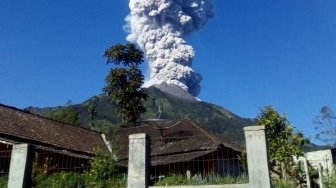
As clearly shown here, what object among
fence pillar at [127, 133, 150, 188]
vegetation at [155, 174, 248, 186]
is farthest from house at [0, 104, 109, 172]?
fence pillar at [127, 133, 150, 188]

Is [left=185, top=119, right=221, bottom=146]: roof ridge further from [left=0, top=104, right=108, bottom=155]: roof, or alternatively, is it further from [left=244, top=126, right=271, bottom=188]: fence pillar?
[left=244, top=126, right=271, bottom=188]: fence pillar

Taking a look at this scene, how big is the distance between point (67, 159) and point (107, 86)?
1654 centimetres

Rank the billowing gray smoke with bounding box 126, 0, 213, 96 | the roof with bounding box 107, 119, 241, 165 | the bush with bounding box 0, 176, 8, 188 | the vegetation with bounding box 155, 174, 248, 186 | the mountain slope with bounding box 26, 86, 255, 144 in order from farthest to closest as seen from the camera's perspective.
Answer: the billowing gray smoke with bounding box 126, 0, 213, 96 < the mountain slope with bounding box 26, 86, 255, 144 < the roof with bounding box 107, 119, 241, 165 < the bush with bounding box 0, 176, 8, 188 < the vegetation with bounding box 155, 174, 248, 186

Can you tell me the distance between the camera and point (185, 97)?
157000mm

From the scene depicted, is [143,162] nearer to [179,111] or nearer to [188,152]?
[188,152]

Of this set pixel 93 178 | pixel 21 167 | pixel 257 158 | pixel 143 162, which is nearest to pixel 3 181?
pixel 21 167

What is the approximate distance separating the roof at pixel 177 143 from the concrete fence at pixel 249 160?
7.17 m

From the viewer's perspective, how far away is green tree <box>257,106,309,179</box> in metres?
17.6

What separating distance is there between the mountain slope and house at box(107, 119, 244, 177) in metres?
75.5

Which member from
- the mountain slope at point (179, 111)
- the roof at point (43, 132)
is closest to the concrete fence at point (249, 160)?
the roof at point (43, 132)

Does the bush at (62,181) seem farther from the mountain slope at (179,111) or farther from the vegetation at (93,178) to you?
the mountain slope at (179,111)

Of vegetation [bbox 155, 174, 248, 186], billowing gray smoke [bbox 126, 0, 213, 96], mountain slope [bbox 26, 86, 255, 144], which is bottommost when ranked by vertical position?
vegetation [bbox 155, 174, 248, 186]

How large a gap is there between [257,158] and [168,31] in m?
148

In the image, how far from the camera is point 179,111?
13612 cm
